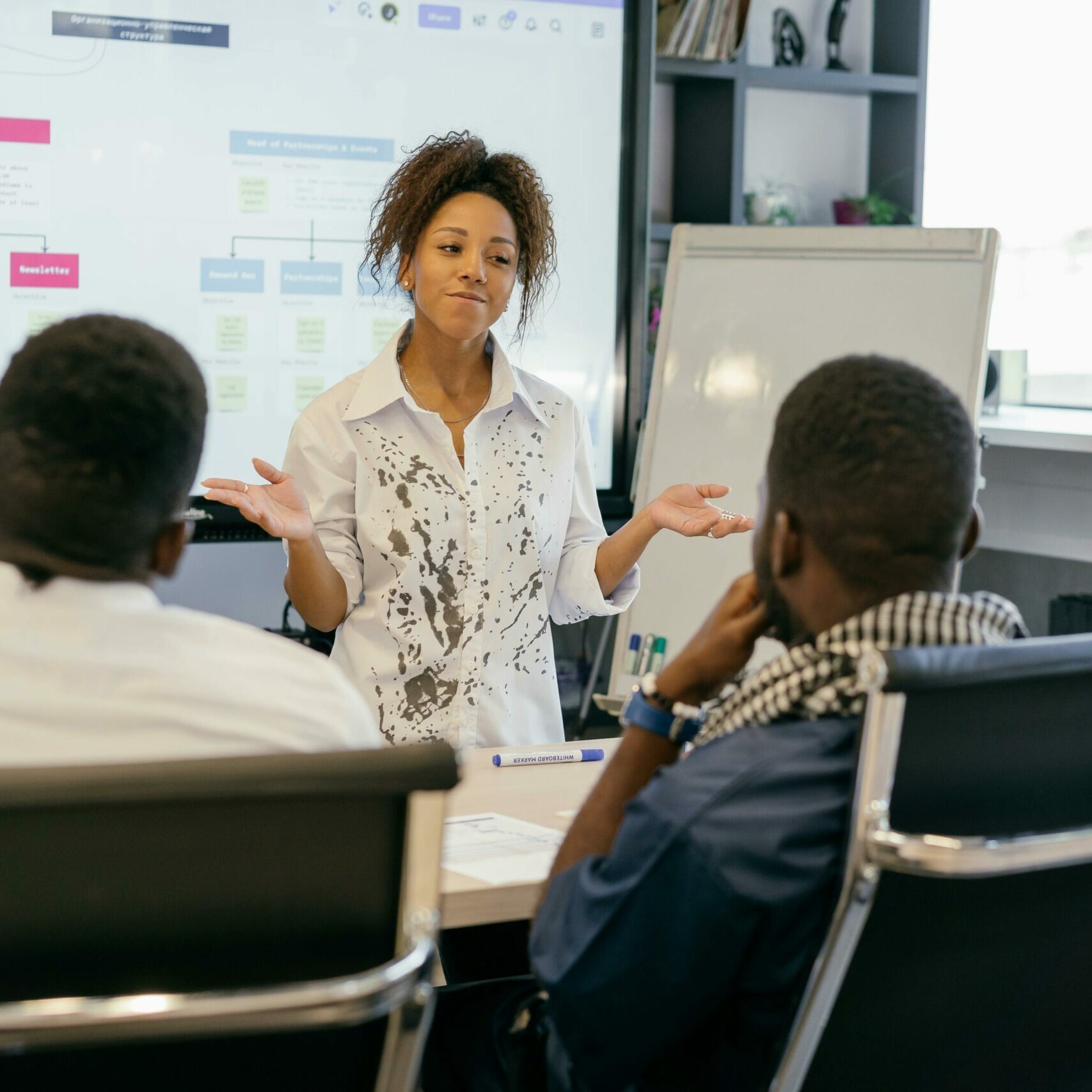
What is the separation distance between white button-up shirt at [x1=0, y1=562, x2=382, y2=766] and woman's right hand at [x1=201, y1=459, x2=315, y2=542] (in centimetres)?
83

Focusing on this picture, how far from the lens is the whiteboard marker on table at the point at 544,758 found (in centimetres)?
175

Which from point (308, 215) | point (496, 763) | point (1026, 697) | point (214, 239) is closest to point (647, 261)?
point (308, 215)

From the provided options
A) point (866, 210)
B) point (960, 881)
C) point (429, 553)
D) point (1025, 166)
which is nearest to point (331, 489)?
point (429, 553)

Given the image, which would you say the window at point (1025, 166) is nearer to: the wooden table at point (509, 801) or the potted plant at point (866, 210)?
the potted plant at point (866, 210)

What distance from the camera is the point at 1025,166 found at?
3.83m

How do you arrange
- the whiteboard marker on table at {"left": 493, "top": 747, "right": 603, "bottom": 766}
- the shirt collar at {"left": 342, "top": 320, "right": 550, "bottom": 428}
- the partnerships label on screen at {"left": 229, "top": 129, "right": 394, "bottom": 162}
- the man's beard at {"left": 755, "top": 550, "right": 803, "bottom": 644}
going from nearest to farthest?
the man's beard at {"left": 755, "top": 550, "right": 803, "bottom": 644}, the whiteboard marker on table at {"left": 493, "top": 747, "right": 603, "bottom": 766}, the shirt collar at {"left": 342, "top": 320, "right": 550, "bottom": 428}, the partnerships label on screen at {"left": 229, "top": 129, "right": 394, "bottom": 162}

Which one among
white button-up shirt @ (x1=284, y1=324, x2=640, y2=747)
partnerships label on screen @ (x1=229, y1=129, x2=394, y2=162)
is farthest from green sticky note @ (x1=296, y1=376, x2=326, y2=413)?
white button-up shirt @ (x1=284, y1=324, x2=640, y2=747)

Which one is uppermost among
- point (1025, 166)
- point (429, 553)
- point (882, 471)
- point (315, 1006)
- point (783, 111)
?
point (783, 111)

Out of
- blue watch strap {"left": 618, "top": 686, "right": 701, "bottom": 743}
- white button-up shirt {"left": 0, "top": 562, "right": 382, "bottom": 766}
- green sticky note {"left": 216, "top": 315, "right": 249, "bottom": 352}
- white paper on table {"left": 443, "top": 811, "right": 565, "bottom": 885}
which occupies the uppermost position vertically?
green sticky note {"left": 216, "top": 315, "right": 249, "bottom": 352}

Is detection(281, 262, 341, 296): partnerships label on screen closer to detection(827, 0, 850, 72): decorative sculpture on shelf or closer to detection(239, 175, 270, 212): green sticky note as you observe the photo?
detection(239, 175, 270, 212): green sticky note

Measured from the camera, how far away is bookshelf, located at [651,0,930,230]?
370 centimetres

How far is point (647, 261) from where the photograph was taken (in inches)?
132

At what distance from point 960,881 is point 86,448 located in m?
0.70

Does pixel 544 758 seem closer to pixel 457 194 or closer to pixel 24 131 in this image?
pixel 457 194
